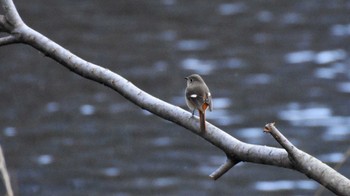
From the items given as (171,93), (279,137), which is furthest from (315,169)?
(171,93)

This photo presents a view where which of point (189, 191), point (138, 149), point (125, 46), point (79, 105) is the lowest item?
point (189, 191)

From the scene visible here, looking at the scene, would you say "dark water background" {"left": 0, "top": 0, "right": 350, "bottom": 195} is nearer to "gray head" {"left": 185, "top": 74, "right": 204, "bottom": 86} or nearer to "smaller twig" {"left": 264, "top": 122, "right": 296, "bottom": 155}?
"gray head" {"left": 185, "top": 74, "right": 204, "bottom": 86}

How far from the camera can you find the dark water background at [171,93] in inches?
420

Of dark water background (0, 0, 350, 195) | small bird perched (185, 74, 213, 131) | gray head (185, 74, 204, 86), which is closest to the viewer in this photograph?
small bird perched (185, 74, 213, 131)


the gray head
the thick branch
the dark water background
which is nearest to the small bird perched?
the gray head

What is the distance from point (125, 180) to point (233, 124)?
1.65m

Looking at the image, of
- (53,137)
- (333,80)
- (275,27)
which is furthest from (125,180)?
(275,27)

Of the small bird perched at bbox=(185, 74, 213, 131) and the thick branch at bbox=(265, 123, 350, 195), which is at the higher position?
the small bird perched at bbox=(185, 74, 213, 131)

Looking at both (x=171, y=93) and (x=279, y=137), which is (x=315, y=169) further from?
(x=171, y=93)

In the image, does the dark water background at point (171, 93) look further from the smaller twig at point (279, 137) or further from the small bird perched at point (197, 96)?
the smaller twig at point (279, 137)

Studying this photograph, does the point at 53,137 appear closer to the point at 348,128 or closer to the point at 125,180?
the point at 125,180

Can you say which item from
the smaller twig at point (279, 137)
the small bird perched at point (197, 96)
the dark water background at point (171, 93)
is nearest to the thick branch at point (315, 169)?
the smaller twig at point (279, 137)

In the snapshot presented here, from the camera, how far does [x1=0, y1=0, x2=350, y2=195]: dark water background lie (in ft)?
35.0

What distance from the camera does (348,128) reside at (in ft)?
36.8
